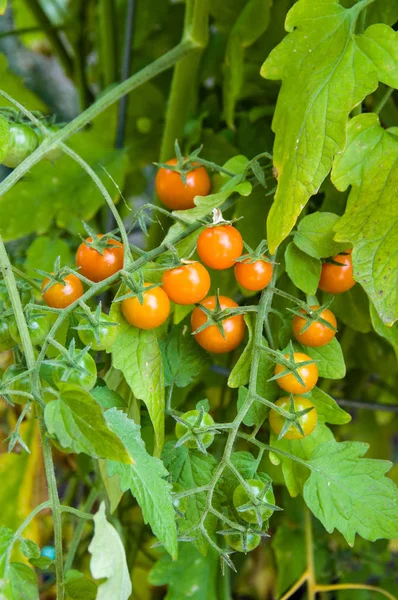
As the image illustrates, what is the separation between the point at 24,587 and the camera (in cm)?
41

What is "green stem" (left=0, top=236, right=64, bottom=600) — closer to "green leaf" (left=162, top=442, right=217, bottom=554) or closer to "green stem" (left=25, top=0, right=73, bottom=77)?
"green leaf" (left=162, top=442, right=217, bottom=554)

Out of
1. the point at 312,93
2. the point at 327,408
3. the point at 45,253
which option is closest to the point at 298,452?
the point at 327,408

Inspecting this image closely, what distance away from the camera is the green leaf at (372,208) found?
41cm

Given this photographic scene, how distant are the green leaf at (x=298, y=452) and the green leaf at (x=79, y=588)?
0.16 metres

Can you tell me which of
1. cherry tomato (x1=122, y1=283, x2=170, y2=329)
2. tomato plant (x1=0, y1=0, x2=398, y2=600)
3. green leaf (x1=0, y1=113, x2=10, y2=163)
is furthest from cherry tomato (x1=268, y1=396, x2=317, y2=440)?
green leaf (x1=0, y1=113, x2=10, y2=163)

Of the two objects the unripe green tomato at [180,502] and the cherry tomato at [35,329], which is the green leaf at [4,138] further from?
the unripe green tomato at [180,502]

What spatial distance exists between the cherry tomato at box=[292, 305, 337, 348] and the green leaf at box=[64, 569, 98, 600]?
23 cm

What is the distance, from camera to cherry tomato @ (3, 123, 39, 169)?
1.48ft

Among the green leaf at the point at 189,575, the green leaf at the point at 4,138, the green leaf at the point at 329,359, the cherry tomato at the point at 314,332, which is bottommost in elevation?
the green leaf at the point at 189,575

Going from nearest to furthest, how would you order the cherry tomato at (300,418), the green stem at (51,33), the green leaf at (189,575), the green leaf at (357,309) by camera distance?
the cherry tomato at (300,418)
the green leaf at (357,309)
the green leaf at (189,575)
the green stem at (51,33)

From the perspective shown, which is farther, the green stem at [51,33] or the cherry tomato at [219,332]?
the green stem at [51,33]

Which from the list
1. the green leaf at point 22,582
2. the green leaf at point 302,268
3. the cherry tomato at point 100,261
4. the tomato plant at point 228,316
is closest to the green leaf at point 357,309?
the tomato plant at point 228,316

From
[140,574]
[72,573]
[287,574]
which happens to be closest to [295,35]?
[72,573]

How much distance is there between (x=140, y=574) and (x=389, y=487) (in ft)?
2.04
